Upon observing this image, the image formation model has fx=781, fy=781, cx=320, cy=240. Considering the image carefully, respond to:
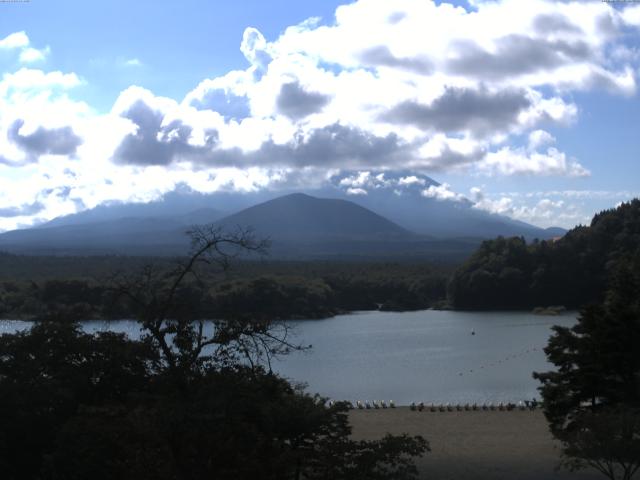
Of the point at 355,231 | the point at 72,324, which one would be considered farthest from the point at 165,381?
the point at 355,231

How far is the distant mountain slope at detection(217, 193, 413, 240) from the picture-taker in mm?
154375

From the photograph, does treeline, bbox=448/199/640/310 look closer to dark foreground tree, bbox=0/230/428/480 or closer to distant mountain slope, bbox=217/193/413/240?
dark foreground tree, bbox=0/230/428/480

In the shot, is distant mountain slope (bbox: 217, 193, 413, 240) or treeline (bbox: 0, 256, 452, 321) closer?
treeline (bbox: 0, 256, 452, 321)

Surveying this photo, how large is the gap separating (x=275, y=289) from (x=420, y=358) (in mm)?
16392

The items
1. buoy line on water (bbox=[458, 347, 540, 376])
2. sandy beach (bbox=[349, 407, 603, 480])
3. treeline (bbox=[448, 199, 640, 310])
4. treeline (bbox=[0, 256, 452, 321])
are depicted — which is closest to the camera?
sandy beach (bbox=[349, 407, 603, 480])

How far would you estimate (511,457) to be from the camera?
44.5 ft

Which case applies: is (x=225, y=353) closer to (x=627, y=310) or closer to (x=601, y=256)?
(x=627, y=310)

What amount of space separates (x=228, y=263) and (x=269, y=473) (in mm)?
2233

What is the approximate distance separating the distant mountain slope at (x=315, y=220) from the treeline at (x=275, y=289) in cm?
8252

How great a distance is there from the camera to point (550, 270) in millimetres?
50594

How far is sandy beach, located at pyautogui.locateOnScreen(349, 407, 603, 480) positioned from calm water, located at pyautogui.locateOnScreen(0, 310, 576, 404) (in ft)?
7.83

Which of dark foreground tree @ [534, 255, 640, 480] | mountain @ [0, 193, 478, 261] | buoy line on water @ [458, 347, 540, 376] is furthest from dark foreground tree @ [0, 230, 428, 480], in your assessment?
mountain @ [0, 193, 478, 261]

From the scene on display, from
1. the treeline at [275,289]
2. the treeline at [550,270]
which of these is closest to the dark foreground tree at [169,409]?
the treeline at [275,289]

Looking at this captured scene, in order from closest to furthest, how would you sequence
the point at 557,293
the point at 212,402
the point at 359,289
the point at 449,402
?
the point at 212,402
the point at 449,402
the point at 557,293
the point at 359,289
